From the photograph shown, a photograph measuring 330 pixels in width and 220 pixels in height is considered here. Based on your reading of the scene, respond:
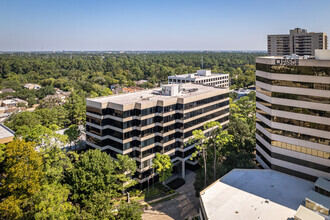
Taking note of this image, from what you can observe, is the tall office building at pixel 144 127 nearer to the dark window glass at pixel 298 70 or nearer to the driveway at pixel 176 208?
the driveway at pixel 176 208

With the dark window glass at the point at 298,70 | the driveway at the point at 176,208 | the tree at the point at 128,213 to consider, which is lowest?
the driveway at the point at 176,208

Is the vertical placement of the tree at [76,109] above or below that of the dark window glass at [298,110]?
below

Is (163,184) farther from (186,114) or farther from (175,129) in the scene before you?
(186,114)

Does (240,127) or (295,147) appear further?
(240,127)

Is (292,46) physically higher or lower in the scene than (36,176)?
higher

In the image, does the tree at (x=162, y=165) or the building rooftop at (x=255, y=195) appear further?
the tree at (x=162, y=165)

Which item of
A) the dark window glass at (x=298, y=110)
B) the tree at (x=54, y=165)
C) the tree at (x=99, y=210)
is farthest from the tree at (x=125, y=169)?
the dark window glass at (x=298, y=110)

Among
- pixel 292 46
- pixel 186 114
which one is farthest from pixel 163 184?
pixel 292 46

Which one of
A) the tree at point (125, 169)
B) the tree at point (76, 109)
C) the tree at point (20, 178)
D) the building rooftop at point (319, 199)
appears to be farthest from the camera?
the tree at point (76, 109)
